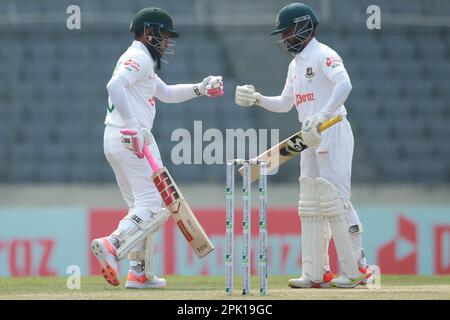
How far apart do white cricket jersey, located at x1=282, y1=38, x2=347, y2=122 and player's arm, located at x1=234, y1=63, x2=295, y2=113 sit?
17 centimetres

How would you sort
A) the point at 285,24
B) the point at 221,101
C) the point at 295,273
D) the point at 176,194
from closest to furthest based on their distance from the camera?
1. the point at 176,194
2. the point at 285,24
3. the point at 295,273
4. the point at 221,101

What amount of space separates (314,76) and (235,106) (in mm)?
5786

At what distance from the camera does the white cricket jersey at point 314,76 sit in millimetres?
6469

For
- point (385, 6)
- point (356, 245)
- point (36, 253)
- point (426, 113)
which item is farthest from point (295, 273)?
point (385, 6)

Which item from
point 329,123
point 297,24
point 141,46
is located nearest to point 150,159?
point 141,46

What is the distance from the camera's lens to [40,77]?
501 inches

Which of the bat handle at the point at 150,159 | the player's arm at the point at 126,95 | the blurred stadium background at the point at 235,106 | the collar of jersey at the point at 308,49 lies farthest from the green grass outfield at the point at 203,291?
the blurred stadium background at the point at 235,106

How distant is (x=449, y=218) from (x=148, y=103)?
3.86m

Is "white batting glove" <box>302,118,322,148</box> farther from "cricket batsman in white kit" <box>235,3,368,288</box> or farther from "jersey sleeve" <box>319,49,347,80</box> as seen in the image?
"jersey sleeve" <box>319,49,347,80</box>

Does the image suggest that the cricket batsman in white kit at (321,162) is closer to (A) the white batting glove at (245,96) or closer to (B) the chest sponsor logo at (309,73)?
(B) the chest sponsor logo at (309,73)

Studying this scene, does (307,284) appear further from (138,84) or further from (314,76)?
(138,84)

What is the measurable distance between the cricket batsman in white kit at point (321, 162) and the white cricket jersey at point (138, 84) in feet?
2.48

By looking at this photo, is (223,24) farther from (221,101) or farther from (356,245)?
(356,245)

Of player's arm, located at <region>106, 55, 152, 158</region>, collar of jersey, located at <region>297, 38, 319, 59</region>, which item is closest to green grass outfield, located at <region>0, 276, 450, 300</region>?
player's arm, located at <region>106, 55, 152, 158</region>
